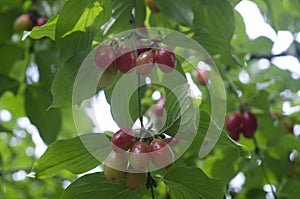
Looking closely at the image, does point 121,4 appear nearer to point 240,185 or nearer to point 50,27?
point 50,27

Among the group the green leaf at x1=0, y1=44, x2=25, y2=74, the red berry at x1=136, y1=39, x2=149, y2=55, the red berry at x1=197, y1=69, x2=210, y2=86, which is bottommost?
the red berry at x1=197, y1=69, x2=210, y2=86

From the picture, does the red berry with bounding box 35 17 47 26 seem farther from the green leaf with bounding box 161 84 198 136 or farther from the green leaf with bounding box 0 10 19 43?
the green leaf with bounding box 161 84 198 136

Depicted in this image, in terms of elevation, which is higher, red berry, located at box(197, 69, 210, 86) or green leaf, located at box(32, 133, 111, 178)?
green leaf, located at box(32, 133, 111, 178)

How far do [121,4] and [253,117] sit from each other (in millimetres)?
632

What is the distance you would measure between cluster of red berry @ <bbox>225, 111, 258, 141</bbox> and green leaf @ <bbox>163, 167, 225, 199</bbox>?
0.67 metres

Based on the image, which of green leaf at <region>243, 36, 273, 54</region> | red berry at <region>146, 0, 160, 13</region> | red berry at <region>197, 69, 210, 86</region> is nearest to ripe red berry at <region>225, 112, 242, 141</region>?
red berry at <region>197, 69, 210, 86</region>

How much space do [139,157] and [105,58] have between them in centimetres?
26

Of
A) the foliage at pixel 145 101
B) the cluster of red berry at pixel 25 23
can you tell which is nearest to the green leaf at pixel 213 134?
the foliage at pixel 145 101

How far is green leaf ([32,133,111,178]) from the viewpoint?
0.93 m

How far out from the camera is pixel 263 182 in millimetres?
1855

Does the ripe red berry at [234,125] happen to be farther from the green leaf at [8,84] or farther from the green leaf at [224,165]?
the green leaf at [8,84]

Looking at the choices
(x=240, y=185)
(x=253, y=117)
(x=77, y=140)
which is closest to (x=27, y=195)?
(x=240, y=185)

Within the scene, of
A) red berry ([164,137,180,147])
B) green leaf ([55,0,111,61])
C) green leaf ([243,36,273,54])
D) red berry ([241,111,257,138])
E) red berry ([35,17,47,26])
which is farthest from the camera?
green leaf ([243,36,273,54])

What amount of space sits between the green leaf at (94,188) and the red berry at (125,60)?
217 millimetres
